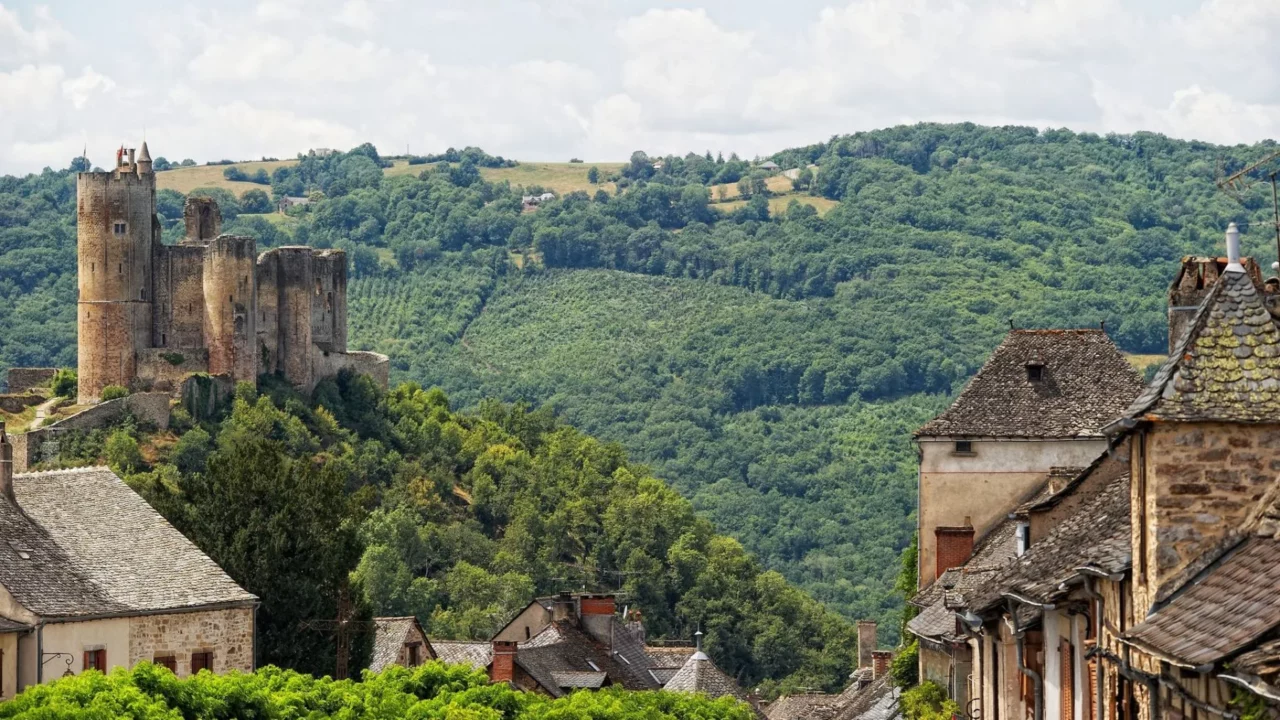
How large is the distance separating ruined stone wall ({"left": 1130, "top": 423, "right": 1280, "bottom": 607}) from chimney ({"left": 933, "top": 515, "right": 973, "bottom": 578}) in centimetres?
2425

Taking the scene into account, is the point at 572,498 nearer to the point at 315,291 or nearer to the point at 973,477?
the point at 315,291

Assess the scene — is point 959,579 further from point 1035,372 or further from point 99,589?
point 99,589

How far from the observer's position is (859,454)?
197 meters

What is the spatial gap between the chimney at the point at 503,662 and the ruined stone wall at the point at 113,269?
41605mm

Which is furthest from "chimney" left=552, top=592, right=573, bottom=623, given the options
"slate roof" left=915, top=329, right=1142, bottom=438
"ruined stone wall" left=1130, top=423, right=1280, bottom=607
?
"ruined stone wall" left=1130, top=423, right=1280, bottom=607

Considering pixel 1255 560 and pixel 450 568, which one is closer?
pixel 1255 560

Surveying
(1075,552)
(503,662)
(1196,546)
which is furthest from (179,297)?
(1196,546)

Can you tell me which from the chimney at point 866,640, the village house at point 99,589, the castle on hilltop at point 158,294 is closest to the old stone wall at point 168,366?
the castle on hilltop at point 158,294

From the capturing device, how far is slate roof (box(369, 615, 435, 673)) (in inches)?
2890

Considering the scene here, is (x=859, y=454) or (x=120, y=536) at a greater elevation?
(x=120, y=536)

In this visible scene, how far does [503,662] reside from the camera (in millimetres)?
70875

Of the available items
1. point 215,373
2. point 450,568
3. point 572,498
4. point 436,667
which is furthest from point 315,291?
point 436,667

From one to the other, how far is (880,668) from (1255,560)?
54.2m

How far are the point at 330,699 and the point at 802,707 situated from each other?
3814 cm
